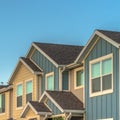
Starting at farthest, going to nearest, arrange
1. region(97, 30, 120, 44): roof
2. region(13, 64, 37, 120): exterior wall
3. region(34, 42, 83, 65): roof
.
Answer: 1. region(13, 64, 37, 120): exterior wall
2. region(34, 42, 83, 65): roof
3. region(97, 30, 120, 44): roof

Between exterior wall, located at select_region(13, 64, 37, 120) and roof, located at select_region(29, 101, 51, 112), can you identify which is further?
exterior wall, located at select_region(13, 64, 37, 120)

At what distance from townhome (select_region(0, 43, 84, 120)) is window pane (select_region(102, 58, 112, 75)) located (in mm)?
3254

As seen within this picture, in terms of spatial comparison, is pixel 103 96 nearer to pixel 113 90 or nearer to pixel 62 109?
pixel 113 90

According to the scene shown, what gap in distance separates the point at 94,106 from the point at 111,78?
2.41m

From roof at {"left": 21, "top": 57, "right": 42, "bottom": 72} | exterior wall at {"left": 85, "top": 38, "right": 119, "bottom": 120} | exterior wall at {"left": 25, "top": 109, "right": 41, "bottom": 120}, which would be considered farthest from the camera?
roof at {"left": 21, "top": 57, "right": 42, "bottom": 72}

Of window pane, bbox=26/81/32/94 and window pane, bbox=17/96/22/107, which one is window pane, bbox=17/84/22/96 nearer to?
window pane, bbox=17/96/22/107

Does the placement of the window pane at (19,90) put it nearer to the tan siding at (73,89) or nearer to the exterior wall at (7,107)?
the exterior wall at (7,107)

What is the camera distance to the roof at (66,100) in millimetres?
29161

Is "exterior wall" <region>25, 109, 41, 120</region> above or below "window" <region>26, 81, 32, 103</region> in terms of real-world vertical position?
below

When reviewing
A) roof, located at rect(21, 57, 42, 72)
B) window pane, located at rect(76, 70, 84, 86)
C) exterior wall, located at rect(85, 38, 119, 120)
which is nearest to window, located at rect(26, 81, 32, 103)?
roof, located at rect(21, 57, 42, 72)

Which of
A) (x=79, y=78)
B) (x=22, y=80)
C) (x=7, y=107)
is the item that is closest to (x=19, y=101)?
(x=22, y=80)

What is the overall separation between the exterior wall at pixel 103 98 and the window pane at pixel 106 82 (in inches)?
18.4

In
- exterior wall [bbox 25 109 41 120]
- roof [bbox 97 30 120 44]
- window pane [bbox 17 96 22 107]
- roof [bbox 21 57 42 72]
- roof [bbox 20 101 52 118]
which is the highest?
roof [bbox 97 30 120 44]

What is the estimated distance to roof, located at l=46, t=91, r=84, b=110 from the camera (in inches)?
1148
